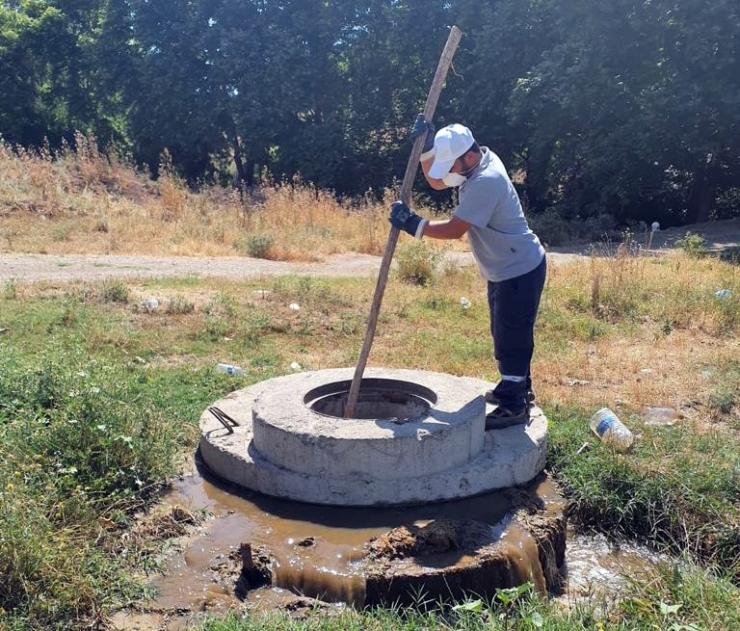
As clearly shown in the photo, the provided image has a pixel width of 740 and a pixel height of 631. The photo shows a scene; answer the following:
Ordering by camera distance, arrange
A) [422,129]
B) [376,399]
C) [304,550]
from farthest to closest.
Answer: [376,399]
[422,129]
[304,550]

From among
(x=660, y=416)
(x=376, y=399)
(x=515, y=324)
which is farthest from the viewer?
(x=660, y=416)

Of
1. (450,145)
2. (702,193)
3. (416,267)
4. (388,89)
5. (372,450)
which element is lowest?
(372,450)

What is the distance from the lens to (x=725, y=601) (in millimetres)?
3018

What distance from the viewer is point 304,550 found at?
367 cm

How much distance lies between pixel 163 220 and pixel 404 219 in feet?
35.3

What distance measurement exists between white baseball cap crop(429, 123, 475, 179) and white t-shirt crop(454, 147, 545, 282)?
15 cm

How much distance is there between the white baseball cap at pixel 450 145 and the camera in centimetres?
425

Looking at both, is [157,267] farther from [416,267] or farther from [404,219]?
[404,219]

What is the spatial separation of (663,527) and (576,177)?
55.0ft

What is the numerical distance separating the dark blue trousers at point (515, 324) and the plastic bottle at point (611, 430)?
508 mm

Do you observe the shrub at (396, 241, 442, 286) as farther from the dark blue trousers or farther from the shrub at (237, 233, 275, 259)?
the dark blue trousers

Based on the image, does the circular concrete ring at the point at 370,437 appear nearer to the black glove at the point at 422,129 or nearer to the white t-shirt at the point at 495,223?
the white t-shirt at the point at 495,223

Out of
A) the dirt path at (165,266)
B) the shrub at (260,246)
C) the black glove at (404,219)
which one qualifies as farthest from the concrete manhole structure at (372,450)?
the shrub at (260,246)

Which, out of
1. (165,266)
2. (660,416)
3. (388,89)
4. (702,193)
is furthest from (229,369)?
(388,89)
